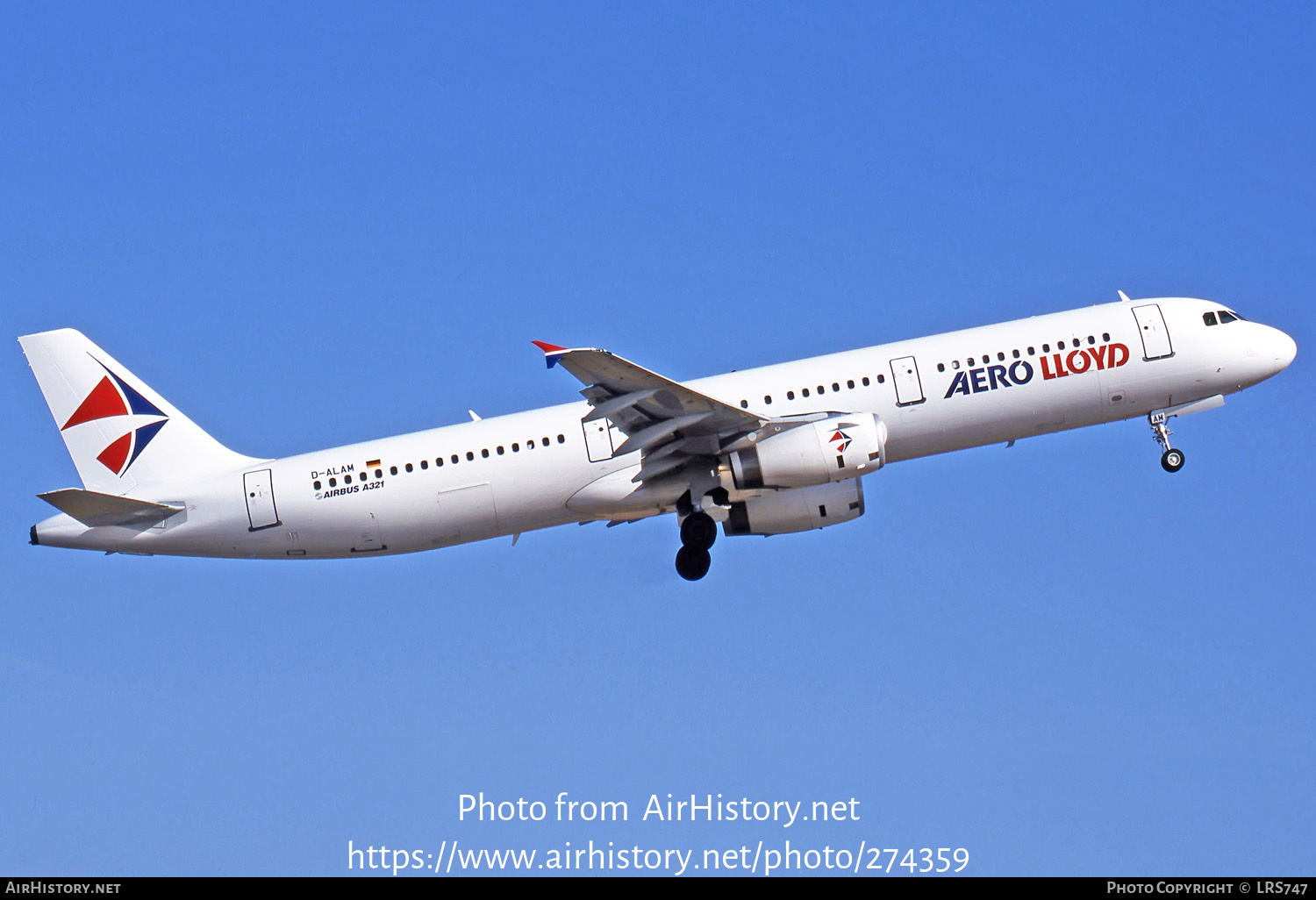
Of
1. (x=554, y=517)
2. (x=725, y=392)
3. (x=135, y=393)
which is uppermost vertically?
(x=135, y=393)

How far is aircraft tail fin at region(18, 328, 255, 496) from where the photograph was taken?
4175 cm

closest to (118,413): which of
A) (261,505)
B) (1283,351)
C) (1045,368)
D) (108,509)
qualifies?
(108,509)

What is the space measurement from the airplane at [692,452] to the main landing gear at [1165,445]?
2.7 inches

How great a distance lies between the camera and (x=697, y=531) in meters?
40.0

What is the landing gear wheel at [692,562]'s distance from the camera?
4019cm

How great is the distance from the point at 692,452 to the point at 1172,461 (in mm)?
13443

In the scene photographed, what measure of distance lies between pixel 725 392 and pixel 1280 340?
51.3ft

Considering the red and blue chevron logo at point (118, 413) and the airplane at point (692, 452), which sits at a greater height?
the red and blue chevron logo at point (118, 413)

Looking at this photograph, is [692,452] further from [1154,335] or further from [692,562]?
[1154,335]

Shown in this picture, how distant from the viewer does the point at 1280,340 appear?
41.8 m

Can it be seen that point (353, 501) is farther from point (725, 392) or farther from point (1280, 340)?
point (1280, 340)

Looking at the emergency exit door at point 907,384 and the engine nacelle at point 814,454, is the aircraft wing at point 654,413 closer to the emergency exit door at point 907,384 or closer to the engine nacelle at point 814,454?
the engine nacelle at point 814,454

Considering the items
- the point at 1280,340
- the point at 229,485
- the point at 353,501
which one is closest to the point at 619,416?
the point at 353,501

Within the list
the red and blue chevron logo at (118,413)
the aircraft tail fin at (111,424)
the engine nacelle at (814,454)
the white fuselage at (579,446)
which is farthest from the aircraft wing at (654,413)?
the red and blue chevron logo at (118,413)
